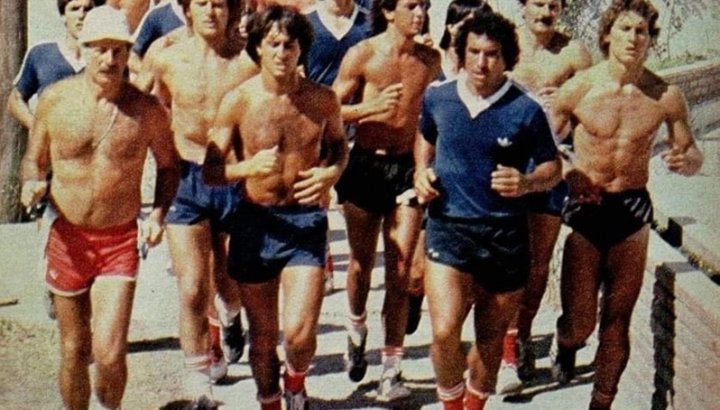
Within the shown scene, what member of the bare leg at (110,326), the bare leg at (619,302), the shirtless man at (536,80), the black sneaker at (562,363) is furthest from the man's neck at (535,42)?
the bare leg at (110,326)

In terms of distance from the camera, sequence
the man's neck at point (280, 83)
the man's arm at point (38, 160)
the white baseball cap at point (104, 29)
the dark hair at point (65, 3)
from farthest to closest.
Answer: the dark hair at point (65, 3), the man's neck at point (280, 83), the man's arm at point (38, 160), the white baseball cap at point (104, 29)

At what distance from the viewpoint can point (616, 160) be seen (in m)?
5.29

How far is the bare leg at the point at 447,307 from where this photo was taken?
498 cm

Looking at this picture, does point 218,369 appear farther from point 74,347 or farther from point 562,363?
point 562,363

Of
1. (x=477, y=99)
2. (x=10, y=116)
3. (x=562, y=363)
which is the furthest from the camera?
(x=10, y=116)

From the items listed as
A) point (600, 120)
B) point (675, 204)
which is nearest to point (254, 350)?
point (600, 120)

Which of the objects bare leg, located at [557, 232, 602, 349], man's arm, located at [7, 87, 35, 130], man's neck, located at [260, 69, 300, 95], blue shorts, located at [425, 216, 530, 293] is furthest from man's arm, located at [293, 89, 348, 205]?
man's arm, located at [7, 87, 35, 130]

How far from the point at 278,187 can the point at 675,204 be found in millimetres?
1676

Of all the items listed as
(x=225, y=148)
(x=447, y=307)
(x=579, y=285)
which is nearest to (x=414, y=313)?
(x=579, y=285)

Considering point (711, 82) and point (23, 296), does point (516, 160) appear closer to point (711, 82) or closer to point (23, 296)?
point (711, 82)

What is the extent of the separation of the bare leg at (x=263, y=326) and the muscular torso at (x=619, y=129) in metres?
1.14

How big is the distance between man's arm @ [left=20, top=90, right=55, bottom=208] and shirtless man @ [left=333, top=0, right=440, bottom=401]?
1215mm

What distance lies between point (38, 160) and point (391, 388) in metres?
1.64

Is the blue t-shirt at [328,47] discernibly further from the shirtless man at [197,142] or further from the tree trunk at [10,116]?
the tree trunk at [10,116]
